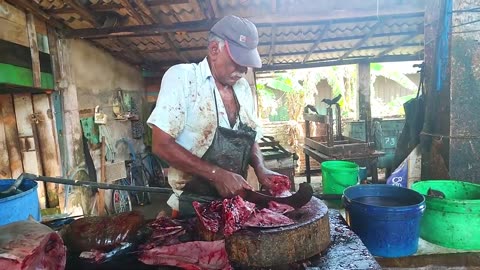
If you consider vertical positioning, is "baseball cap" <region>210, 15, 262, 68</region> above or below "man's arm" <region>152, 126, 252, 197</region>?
above

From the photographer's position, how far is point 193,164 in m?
2.24

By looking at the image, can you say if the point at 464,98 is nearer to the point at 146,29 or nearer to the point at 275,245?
the point at 275,245

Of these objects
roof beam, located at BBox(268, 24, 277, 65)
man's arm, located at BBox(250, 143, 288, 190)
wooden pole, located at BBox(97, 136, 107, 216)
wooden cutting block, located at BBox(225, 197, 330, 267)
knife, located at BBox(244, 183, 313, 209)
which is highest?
roof beam, located at BBox(268, 24, 277, 65)

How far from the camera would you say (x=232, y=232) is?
1658 mm

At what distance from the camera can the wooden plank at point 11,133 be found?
186 inches

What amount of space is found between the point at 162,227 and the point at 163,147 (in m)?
0.59

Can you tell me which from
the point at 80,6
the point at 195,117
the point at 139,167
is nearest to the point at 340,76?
the point at 139,167

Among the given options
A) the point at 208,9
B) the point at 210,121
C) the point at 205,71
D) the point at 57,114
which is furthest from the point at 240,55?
the point at 57,114

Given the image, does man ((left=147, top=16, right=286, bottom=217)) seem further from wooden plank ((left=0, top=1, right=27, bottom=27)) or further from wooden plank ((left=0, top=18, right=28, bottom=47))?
A: wooden plank ((left=0, top=1, right=27, bottom=27))

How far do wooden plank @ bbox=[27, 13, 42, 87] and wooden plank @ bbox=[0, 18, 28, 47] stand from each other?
104 millimetres

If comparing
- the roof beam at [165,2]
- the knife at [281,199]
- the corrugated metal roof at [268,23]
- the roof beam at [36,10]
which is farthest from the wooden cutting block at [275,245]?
the roof beam at [36,10]

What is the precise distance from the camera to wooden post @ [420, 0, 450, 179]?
319 centimetres

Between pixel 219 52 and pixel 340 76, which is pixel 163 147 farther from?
pixel 340 76

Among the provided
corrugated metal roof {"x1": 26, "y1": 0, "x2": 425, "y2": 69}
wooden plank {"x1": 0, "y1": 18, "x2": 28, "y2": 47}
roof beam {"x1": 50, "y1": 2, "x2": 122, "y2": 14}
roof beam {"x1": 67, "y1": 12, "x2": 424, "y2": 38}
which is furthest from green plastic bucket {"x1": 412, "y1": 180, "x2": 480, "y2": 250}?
wooden plank {"x1": 0, "y1": 18, "x2": 28, "y2": 47}
